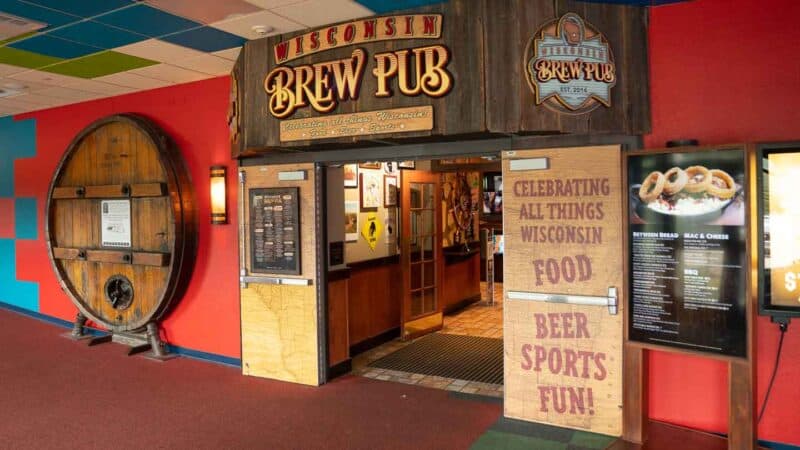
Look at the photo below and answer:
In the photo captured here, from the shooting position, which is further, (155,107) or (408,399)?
(155,107)

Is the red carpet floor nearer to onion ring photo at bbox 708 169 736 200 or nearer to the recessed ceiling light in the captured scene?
onion ring photo at bbox 708 169 736 200

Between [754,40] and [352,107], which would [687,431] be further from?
[352,107]

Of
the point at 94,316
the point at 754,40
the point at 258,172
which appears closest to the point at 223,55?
the point at 258,172

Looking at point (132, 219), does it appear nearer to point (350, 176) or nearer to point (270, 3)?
point (350, 176)

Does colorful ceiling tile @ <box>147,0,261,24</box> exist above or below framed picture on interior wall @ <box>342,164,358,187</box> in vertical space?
above

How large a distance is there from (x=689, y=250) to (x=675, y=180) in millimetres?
424

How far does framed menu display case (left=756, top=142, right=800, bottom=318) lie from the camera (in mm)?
3189

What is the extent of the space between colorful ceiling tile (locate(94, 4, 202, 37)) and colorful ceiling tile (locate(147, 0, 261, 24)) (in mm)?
89

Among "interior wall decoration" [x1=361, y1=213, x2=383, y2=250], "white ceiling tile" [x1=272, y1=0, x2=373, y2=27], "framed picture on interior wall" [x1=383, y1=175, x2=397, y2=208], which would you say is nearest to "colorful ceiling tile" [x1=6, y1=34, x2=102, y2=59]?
"white ceiling tile" [x1=272, y1=0, x2=373, y2=27]

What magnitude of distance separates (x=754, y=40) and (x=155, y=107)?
211 inches

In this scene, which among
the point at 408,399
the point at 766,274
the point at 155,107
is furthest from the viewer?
the point at 155,107

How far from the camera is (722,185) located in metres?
3.29

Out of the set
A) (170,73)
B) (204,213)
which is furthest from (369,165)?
(170,73)

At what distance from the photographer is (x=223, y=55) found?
4793mm
